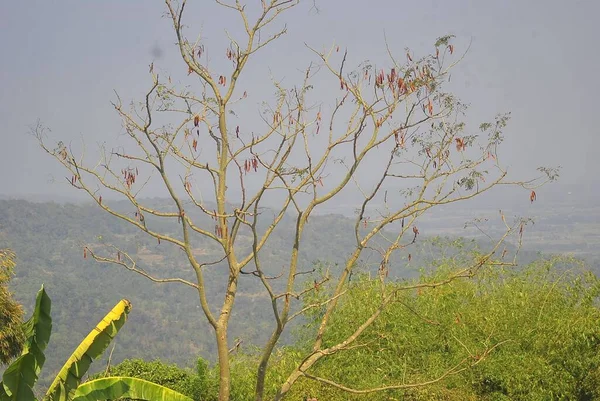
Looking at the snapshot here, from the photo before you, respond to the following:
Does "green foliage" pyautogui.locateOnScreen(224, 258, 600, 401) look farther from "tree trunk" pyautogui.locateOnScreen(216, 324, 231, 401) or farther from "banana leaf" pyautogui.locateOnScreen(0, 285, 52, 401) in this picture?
"banana leaf" pyautogui.locateOnScreen(0, 285, 52, 401)

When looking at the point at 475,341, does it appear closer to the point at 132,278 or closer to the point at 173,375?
the point at 173,375

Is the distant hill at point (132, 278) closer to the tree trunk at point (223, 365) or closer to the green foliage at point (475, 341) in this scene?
the green foliage at point (475, 341)

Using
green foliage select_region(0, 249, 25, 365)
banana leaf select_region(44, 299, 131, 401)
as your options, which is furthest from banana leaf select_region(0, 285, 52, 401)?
green foliage select_region(0, 249, 25, 365)

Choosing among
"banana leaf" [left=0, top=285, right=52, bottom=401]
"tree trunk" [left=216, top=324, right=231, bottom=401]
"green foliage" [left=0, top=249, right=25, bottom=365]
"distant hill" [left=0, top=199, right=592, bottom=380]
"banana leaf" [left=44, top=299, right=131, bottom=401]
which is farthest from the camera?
"distant hill" [left=0, top=199, right=592, bottom=380]

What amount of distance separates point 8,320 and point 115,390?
553 cm

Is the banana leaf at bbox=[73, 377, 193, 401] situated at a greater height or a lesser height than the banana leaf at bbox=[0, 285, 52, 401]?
lesser

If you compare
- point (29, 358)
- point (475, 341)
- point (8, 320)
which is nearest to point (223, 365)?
point (29, 358)

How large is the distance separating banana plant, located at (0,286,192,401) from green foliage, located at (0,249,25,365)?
5.00m

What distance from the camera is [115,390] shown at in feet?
19.8

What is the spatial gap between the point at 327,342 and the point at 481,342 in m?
2.52

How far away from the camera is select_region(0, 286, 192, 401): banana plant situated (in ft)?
16.3

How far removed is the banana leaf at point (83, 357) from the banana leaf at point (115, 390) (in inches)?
6.4

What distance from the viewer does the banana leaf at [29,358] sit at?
496 cm

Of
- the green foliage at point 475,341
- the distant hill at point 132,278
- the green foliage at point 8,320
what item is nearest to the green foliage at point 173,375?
the green foliage at point 475,341
